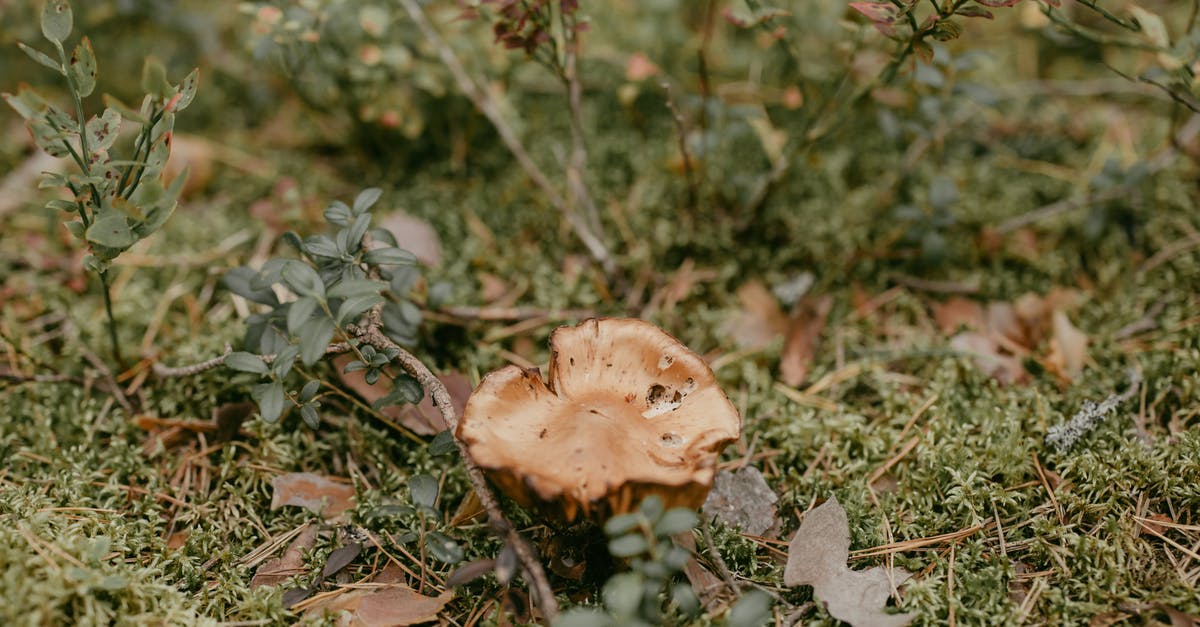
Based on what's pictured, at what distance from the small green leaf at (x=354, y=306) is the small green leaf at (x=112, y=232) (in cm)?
56

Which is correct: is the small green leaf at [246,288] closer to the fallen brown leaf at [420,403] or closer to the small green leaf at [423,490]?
the fallen brown leaf at [420,403]

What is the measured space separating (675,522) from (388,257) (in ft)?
3.34

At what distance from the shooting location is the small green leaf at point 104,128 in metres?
1.85

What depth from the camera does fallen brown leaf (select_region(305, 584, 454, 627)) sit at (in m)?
1.83

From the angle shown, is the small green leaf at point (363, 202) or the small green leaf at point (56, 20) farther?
the small green leaf at point (363, 202)

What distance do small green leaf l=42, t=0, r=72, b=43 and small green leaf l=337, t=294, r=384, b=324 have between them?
2.90 feet

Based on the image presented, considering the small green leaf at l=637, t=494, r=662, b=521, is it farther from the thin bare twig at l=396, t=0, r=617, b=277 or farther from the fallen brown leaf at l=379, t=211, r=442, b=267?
the fallen brown leaf at l=379, t=211, r=442, b=267

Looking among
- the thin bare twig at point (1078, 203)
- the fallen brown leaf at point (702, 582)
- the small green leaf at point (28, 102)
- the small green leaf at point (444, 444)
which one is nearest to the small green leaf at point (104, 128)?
the small green leaf at point (28, 102)

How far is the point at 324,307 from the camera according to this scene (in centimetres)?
176

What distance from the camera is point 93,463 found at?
2.22 m

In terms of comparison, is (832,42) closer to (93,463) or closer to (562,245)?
(562,245)

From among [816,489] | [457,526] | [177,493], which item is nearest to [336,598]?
[457,526]

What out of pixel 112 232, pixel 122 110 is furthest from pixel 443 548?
pixel 122 110

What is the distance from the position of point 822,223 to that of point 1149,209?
131 cm
